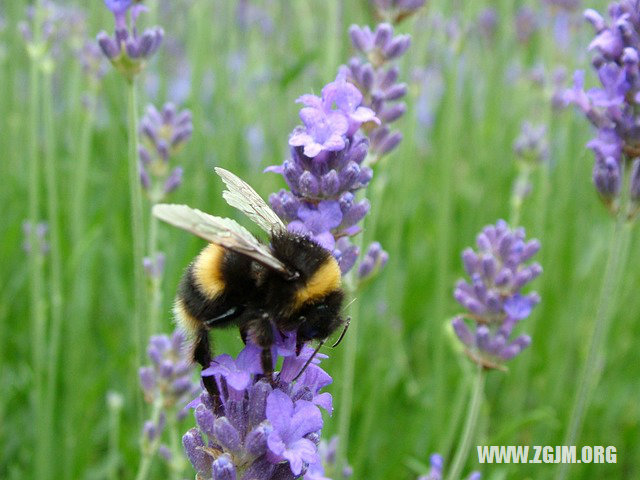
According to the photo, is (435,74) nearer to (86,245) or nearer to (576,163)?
(576,163)

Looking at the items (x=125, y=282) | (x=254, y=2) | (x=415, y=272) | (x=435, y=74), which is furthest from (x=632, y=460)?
(x=435, y=74)

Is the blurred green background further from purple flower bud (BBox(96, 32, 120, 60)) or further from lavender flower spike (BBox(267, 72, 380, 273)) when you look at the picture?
lavender flower spike (BBox(267, 72, 380, 273))

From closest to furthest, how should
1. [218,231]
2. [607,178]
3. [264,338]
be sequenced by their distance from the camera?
[218,231] → [264,338] → [607,178]

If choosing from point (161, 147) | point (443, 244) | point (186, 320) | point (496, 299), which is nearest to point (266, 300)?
point (186, 320)

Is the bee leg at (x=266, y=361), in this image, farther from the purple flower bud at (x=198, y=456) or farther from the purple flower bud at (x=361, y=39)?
the purple flower bud at (x=361, y=39)

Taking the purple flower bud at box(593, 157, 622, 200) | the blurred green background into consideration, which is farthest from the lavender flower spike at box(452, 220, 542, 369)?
the blurred green background

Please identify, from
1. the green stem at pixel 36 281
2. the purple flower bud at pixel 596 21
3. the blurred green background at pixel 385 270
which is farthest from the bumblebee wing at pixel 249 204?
the green stem at pixel 36 281

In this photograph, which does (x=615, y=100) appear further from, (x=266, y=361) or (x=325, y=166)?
(x=266, y=361)
